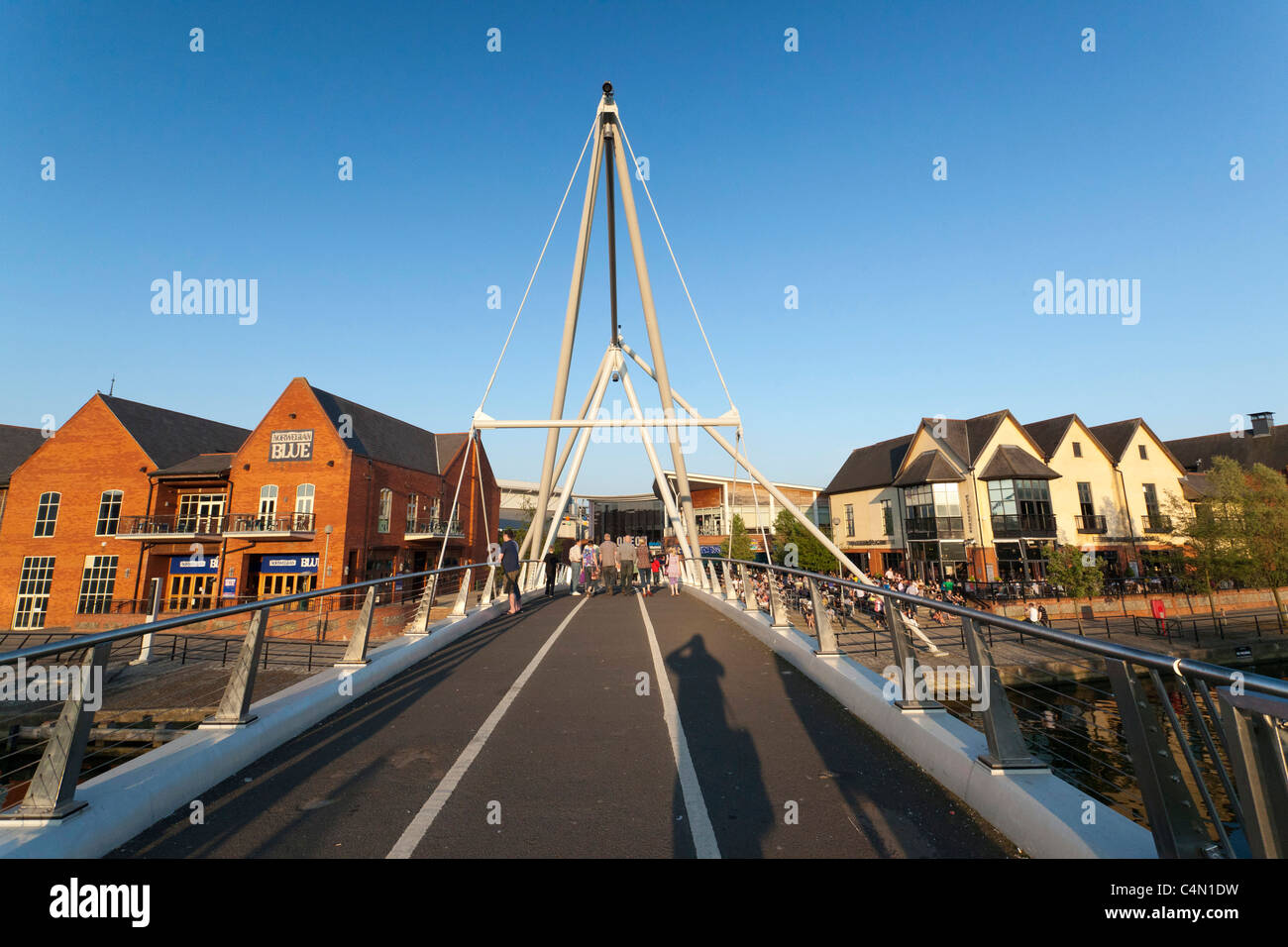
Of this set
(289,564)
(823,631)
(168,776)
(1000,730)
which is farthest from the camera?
(289,564)

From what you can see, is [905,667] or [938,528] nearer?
[905,667]

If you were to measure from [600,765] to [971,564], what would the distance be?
135 ft

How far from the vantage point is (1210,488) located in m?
45.2

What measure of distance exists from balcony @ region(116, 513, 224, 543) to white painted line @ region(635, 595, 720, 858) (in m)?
37.6

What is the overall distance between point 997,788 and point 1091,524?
47.0 meters

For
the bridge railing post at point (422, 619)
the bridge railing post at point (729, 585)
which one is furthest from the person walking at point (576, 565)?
the bridge railing post at point (422, 619)

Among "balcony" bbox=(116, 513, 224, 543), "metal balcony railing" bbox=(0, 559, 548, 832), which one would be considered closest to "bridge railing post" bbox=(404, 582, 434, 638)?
"metal balcony railing" bbox=(0, 559, 548, 832)

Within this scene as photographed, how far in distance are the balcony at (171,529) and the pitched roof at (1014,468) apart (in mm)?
48261

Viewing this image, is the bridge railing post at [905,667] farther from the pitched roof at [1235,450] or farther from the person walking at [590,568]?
the pitched roof at [1235,450]

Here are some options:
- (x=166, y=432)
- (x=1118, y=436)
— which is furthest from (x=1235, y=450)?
(x=166, y=432)

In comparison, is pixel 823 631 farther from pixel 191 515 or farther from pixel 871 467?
pixel 871 467

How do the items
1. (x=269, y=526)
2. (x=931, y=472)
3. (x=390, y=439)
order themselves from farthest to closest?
(x=390, y=439) → (x=931, y=472) → (x=269, y=526)

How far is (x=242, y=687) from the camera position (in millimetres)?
4863
